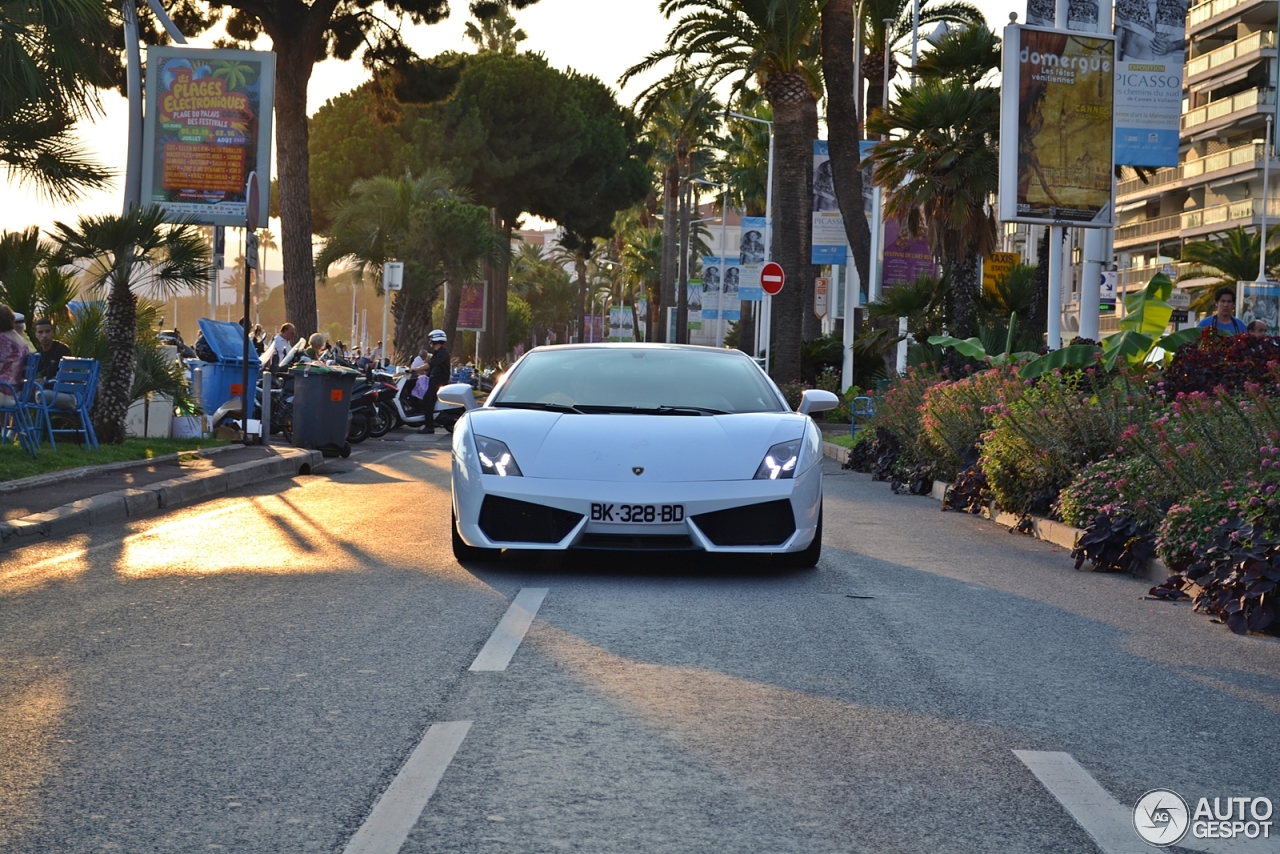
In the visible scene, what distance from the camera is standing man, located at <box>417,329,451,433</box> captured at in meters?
26.6

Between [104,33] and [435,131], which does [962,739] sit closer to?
[104,33]

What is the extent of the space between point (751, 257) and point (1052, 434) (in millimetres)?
39797

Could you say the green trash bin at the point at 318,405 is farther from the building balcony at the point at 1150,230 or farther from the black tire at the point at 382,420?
the building balcony at the point at 1150,230

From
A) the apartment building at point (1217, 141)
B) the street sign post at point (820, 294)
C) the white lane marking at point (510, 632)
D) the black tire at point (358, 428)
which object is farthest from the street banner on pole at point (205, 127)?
the apartment building at point (1217, 141)

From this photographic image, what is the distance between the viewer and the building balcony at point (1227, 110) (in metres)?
69.7

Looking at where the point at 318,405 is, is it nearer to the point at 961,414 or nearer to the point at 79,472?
the point at 79,472

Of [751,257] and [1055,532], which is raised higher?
[751,257]

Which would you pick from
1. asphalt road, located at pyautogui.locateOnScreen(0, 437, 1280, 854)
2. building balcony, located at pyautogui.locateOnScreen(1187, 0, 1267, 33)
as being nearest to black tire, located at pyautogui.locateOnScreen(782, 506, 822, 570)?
asphalt road, located at pyautogui.locateOnScreen(0, 437, 1280, 854)

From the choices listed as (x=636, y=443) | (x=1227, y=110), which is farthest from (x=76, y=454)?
(x=1227, y=110)

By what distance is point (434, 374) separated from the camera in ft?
89.2

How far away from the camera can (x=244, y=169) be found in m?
28.5

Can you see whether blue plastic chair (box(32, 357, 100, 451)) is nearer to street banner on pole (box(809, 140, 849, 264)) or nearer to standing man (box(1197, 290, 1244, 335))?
standing man (box(1197, 290, 1244, 335))

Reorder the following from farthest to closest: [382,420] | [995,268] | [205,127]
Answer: [995,268] < [205,127] < [382,420]

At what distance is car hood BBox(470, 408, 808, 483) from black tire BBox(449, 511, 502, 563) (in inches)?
24.4
